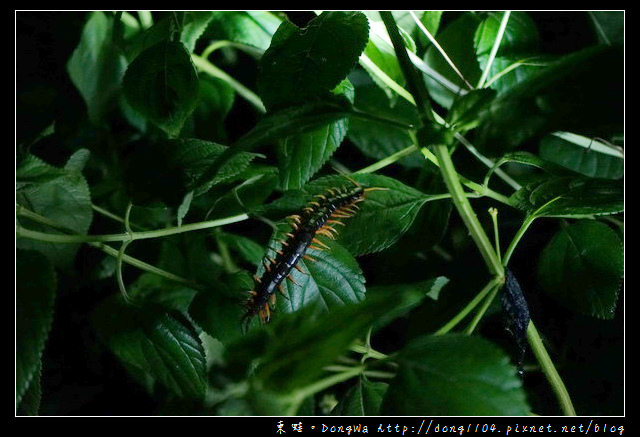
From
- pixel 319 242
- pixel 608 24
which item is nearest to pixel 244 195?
pixel 319 242

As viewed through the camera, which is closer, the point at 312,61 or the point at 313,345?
the point at 313,345

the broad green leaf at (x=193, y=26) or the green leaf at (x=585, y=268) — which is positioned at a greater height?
the broad green leaf at (x=193, y=26)

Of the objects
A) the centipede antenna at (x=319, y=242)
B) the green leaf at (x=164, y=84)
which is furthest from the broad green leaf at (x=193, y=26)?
the centipede antenna at (x=319, y=242)

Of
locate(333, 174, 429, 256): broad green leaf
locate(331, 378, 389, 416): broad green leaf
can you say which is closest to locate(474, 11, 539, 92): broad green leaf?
locate(333, 174, 429, 256): broad green leaf

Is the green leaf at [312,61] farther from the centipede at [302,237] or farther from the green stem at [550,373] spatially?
the green stem at [550,373]

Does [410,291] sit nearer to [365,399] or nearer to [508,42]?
[365,399]

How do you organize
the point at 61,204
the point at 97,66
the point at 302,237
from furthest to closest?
the point at 97,66 → the point at 61,204 → the point at 302,237

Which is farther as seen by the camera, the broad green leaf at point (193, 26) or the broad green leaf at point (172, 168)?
the broad green leaf at point (193, 26)
